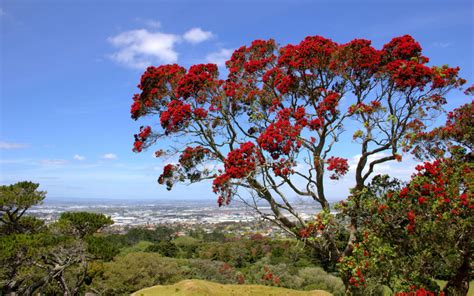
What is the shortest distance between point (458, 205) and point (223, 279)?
30.1 m

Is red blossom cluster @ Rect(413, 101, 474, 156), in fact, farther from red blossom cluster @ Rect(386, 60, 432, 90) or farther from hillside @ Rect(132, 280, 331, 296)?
hillside @ Rect(132, 280, 331, 296)

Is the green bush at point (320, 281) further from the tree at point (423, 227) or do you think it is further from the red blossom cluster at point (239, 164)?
the red blossom cluster at point (239, 164)

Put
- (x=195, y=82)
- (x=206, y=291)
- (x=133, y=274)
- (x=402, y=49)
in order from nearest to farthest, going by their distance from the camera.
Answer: (x=402, y=49)
(x=195, y=82)
(x=206, y=291)
(x=133, y=274)

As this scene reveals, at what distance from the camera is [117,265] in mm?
28219

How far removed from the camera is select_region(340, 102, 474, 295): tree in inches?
370

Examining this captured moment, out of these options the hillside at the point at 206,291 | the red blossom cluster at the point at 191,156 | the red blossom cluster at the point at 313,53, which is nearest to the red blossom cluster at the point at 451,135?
the red blossom cluster at the point at 313,53

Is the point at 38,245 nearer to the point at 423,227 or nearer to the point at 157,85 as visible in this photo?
the point at 157,85

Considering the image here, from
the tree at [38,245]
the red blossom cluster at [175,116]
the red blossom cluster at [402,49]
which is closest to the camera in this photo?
the red blossom cluster at [402,49]

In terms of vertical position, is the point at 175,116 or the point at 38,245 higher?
the point at 175,116

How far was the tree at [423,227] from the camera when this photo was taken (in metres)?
9.39

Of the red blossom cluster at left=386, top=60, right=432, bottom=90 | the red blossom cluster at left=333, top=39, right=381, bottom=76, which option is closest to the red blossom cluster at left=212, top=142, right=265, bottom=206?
the red blossom cluster at left=333, top=39, right=381, bottom=76

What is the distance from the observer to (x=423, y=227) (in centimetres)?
956

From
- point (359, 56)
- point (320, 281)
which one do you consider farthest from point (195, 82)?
point (320, 281)

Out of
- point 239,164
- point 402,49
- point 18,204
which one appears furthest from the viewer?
point 18,204
